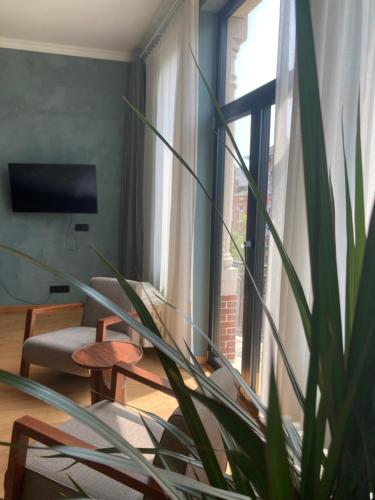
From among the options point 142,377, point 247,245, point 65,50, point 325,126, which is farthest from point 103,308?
point 65,50

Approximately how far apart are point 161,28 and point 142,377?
342 centimetres

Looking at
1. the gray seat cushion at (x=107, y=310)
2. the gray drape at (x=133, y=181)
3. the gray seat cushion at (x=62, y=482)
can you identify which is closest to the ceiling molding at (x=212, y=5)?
the gray drape at (x=133, y=181)

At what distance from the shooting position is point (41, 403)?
3008 millimetres

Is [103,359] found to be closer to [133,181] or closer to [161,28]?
[133,181]

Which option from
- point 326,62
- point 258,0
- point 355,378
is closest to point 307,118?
point 355,378

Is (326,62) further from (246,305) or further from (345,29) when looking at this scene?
(246,305)

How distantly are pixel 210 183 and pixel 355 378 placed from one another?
10.8 ft

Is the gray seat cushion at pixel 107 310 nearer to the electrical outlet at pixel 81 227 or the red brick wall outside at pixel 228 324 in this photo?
the red brick wall outside at pixel 228 324

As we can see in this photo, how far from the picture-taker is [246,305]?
10.1 feet

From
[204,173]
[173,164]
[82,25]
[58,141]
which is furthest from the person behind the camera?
[58,141]

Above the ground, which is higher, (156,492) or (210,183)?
(210,183)

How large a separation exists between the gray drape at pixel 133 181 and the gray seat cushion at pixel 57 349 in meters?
1.80

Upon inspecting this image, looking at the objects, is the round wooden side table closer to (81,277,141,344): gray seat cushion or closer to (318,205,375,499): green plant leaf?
(81,277,141,344): gray seat cushion

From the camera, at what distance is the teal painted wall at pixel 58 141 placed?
502cm
